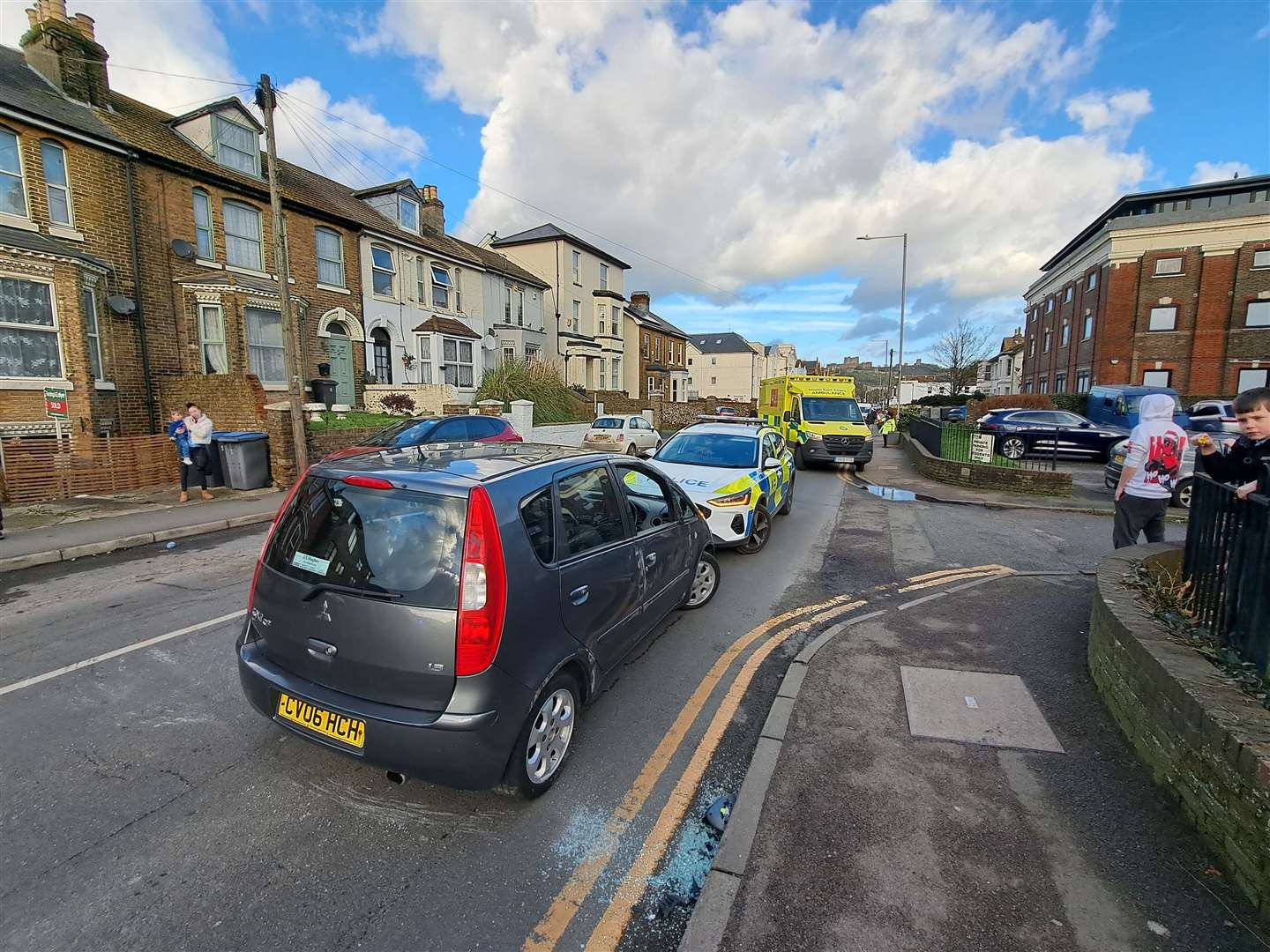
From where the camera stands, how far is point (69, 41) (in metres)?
15.1

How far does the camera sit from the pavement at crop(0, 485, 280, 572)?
7.87m

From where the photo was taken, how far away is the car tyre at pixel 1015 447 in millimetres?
19812

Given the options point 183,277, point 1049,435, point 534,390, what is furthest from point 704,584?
point 534,390

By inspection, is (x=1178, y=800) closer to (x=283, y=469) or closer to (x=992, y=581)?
(x=992, y=581)

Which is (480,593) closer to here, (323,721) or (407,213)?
(323,721)

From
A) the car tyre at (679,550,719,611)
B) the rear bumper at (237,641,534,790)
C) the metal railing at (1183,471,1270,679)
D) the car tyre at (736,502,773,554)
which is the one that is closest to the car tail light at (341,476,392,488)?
the rear bumper at (237,641,534,790)

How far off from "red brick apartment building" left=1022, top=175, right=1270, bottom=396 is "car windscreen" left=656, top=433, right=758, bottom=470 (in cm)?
3384

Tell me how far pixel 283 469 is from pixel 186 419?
1998 millimetres

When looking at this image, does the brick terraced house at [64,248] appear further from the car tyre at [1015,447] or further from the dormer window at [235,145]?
the car tyre at [1015,447]

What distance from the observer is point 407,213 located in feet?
82.4

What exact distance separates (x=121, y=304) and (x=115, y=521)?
8090 millimetres

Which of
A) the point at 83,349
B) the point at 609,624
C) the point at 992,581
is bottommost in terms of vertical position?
the point at 992,581

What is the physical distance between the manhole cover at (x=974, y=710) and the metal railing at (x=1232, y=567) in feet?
3.63

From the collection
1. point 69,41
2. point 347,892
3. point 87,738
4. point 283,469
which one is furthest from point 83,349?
point 347,892
